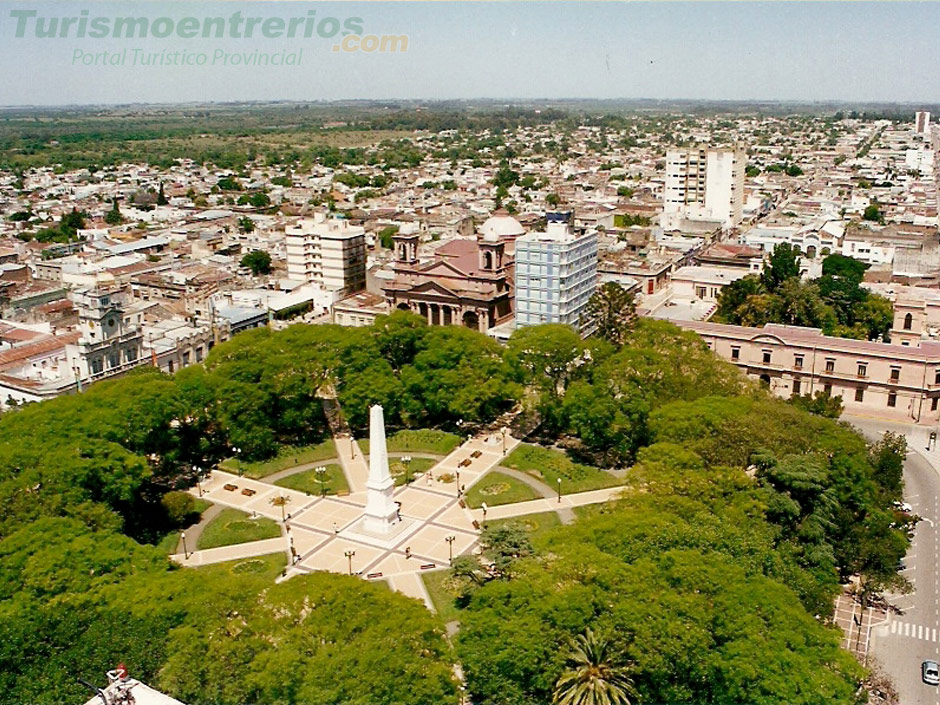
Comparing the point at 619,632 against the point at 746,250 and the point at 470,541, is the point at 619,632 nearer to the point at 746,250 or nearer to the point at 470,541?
the point at 470,541

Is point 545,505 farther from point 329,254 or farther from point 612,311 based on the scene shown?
point 329,254

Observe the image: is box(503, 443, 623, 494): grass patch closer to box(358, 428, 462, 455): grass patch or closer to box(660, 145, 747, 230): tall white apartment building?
box(358, 428, 462, 455): grass patch

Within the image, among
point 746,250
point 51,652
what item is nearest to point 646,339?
point 51,652

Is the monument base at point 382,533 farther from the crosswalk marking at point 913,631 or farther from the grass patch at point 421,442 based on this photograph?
the crosswalk marking at point 913,631

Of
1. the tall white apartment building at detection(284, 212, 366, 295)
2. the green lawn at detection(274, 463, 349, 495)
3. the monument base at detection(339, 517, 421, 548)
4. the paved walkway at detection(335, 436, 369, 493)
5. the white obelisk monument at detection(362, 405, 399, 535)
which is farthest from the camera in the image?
the tall white apartment building at detection(284, 212, 366, 295)

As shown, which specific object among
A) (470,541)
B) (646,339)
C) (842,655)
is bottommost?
(470,541)

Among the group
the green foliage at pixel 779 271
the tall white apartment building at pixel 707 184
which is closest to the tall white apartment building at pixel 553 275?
the green foliage at pixel 779 271

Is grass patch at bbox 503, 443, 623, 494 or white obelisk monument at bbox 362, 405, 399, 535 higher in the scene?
white obelisk monument at bbox 362, 405, 399, 535

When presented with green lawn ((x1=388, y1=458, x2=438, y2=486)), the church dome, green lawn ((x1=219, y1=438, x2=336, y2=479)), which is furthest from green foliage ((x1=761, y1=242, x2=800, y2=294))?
green lawn ((x1=219, y1=438, x2=336, y2=479))
